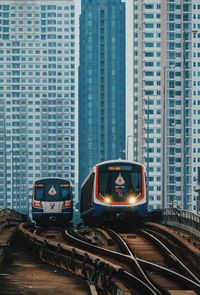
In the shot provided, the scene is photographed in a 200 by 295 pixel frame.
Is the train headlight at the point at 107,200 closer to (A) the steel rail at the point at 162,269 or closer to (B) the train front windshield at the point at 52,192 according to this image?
(B) the train front windshield at the point at 52,192

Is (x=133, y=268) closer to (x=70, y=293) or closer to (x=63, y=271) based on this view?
(x=63, y=271)

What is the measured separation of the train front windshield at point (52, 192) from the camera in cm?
6456

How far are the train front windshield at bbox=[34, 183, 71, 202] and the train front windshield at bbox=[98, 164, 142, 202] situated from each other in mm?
14123

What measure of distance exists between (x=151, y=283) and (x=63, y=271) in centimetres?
555

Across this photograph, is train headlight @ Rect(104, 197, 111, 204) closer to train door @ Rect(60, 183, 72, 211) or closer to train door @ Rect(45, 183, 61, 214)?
train door @ Rect(45, 183, 61, 214)

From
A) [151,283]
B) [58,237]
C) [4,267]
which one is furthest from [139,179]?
[151,283]

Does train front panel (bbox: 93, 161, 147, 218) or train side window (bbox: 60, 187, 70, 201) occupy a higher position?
train front panel (bbox: 93, 161, 147, 218)

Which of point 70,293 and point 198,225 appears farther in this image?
point 198,225

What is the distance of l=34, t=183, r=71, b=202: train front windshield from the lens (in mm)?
64562

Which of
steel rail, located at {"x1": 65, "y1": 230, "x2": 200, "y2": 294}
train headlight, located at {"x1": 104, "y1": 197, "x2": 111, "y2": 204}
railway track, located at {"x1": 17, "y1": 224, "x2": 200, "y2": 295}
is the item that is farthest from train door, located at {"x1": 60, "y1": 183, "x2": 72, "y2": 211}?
steel rail, located at {"x1": 65, "y1": 230, "x2": 200, "y2": 294}

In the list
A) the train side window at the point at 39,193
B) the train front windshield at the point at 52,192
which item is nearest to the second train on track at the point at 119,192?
the train front windshield at the point at 52,192

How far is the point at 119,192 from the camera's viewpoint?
50.5m

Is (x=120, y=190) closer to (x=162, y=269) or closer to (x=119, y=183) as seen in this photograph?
(x=119, y=183)

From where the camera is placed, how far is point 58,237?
144ft
